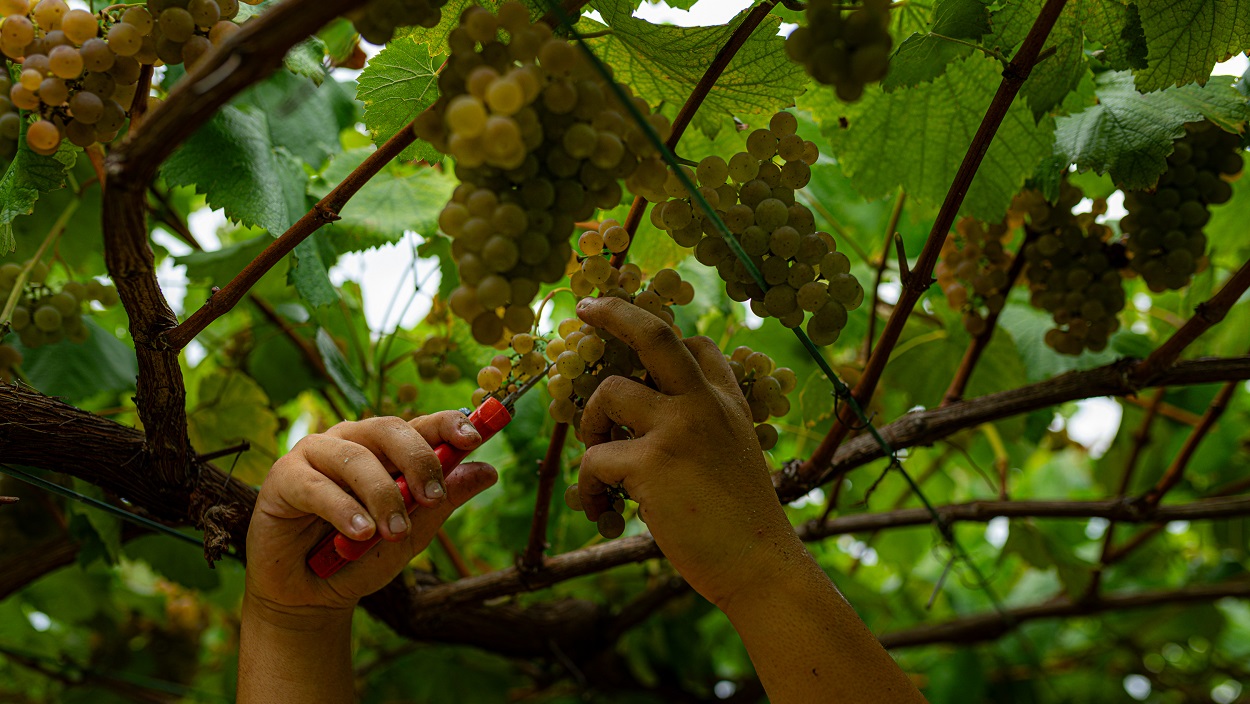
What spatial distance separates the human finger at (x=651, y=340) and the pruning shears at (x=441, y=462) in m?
0.15

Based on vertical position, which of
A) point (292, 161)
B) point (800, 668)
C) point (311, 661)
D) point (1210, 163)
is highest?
point (292, 161)

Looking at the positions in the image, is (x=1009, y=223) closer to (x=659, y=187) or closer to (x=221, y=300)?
(x=659, y=187)

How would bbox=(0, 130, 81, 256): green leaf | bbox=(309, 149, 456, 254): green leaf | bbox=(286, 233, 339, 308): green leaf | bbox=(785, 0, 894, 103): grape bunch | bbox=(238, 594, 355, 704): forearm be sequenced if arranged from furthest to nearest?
bbox=(309, 149, 456, 254): green leaf → bbox=(286, 233, 339, 308): green leaf → bbox=(238, 594, 355, 704): forearm → bbox=(0, 130, 81, 256): green leaf → bbox=(785, 0, 894, 103): grape bunch

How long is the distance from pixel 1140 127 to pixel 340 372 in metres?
1.12

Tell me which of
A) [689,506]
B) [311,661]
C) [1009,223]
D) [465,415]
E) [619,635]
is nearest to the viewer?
[689,506]

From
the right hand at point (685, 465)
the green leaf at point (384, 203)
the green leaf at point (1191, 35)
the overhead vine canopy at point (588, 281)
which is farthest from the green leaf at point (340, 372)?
the green leaf at point (1191, 35)

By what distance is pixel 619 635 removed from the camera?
1620mm

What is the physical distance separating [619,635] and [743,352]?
896 mm

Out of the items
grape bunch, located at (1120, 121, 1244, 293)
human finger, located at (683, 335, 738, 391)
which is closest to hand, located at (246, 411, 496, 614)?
human finger, located at (683, 335, 738, 391)

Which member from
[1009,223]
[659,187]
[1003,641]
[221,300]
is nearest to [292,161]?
[221,300]

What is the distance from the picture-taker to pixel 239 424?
145 cm

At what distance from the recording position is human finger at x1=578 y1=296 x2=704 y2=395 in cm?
74

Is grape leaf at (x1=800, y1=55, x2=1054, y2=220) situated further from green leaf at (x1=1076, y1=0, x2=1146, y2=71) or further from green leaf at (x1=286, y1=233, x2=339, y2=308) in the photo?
green leaf at (x1=286, y1=233, x2=339, y2=308)

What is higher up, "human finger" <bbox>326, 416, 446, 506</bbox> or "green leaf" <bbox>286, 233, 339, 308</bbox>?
"green leaf" <bbox>286, 233, 339, 308</bbox>
